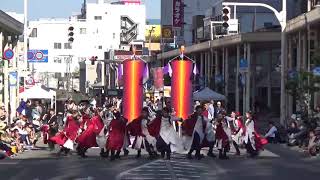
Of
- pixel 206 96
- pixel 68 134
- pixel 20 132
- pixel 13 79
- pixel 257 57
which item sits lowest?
pixel 20 132

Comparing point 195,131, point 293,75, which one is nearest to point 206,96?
point 293,75

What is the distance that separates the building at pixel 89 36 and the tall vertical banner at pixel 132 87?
87089 mm

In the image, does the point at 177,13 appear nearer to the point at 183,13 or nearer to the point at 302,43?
the point at 183,13

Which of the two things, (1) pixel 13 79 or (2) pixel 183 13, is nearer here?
(1) pixel 13 79

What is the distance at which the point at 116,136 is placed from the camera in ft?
81.1

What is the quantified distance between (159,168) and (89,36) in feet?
385

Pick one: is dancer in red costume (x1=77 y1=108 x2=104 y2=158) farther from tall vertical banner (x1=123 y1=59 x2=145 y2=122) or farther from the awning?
the awning

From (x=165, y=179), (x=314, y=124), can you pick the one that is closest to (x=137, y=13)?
(x=314, y=124)

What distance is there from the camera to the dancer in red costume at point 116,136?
2459cm

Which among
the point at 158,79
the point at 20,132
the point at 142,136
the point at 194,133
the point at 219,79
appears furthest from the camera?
the point at 219,79

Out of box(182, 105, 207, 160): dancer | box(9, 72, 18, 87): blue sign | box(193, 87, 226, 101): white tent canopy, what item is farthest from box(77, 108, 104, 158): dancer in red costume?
box(193, 87, 226, 101): white tent canopy

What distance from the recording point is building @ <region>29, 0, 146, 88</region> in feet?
428

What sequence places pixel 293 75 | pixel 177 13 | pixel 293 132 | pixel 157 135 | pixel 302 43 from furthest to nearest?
1. pixel 177 13
2. pixel 302 43
3. pixel 293 75
4. pixel 293 132
5. pixel 157 135

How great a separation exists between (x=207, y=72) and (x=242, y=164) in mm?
51293
